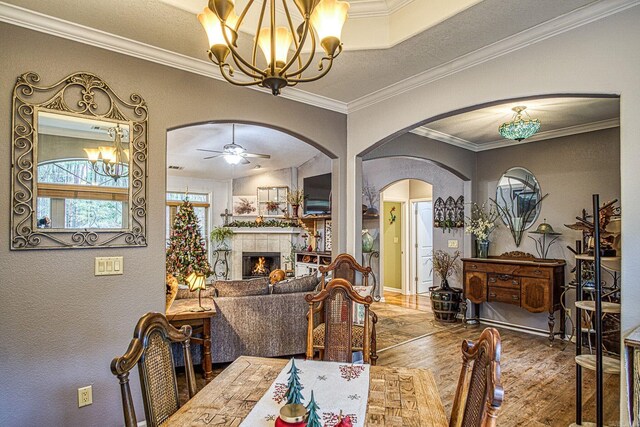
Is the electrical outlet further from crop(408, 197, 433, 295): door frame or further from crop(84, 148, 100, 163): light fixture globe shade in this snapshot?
crop(408, 197, 433, 295): door frame

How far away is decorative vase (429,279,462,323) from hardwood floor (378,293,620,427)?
0.28m

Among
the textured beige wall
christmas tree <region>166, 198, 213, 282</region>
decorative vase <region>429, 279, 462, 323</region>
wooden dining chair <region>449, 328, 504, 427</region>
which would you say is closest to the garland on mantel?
decorative vase <region>429, 279, 462, 323</region>

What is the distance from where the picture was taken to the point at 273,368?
6.04ft

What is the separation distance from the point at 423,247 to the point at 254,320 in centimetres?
528

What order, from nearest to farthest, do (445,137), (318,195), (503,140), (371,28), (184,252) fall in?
(371,28)
(184,252)
(445,137)
(503,140)
(318,195)

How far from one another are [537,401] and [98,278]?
3546mm

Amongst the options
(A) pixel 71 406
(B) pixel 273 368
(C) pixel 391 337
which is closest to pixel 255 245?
(C) pixel 391 337

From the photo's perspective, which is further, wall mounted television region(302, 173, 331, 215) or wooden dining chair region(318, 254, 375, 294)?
wall mounted television region(302, 173, 331, 215)

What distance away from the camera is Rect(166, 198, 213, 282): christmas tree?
3467 mm

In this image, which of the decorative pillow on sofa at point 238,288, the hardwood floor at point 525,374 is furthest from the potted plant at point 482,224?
the decorative pillow on sofa at point 238,288

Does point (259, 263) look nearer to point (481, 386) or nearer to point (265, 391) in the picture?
point (265, 391)

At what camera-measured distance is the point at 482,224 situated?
5.46 metres

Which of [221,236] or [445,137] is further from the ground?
[445,137]

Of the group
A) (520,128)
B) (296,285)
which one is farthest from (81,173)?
(520,128)
